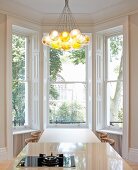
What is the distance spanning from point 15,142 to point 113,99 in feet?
7.71

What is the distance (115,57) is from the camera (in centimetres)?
648

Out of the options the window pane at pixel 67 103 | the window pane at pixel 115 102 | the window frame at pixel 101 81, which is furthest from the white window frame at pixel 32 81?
the window pane at pixel 115 102

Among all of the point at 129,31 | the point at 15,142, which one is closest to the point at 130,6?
the point at 129,31

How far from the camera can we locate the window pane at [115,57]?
6328 mm

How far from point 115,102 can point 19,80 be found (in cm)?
220

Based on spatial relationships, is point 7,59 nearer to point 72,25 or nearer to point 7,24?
point 7,24

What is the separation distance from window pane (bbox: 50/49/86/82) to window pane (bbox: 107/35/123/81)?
635mm

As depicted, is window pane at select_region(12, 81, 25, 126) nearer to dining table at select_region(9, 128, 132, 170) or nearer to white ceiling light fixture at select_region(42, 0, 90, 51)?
white ceiling light fixture at select_region(42, 0, 90, 51)

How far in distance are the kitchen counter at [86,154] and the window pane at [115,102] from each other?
3.31 meters

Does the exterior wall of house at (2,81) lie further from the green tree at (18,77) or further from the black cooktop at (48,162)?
the black cooktop at (48,162)

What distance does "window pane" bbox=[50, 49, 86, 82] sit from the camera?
6836 millimetres

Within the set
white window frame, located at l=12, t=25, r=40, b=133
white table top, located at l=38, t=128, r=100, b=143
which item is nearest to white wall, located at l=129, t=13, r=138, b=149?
white table top, located at l=38, t=128, r=100, b=143

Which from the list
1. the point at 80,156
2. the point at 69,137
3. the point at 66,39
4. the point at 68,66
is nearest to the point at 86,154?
the point at 80,156

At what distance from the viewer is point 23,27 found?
6172 millimetres
